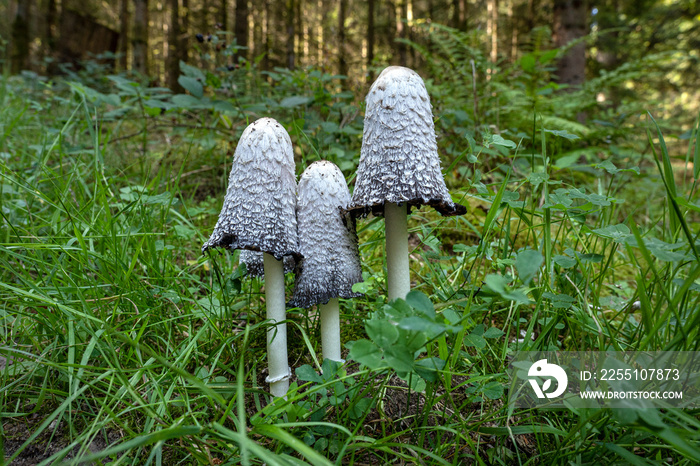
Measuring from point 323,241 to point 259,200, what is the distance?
11.8 inches

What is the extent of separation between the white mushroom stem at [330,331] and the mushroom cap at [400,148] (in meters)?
0.50

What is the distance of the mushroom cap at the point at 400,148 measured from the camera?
139cm

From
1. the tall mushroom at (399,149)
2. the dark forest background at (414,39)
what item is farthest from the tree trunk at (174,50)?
the tall mushroom at (399,149)

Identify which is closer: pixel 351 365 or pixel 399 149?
pixel 399 149

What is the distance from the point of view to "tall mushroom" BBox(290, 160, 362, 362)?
158 centimetres

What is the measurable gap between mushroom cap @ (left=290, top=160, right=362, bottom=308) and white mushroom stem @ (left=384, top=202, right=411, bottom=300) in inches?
6.8

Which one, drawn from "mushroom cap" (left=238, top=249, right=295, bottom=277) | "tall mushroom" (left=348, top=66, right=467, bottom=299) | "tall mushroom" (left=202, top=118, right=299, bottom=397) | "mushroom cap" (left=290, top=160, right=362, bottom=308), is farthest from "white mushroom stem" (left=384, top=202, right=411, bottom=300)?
"mushroom cap" (left=238, top=249, right=295, bottom=277)

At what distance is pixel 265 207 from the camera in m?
1.50

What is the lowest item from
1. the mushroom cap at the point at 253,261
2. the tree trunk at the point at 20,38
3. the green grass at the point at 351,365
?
the green grass at the point at 351,365

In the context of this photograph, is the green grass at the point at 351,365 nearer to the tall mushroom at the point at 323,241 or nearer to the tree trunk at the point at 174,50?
the tall mushroom at the point at 323,241

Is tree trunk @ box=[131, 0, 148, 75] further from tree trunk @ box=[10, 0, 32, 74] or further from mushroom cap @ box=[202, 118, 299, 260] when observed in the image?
mushroom cap @ box=[202, 118, 299, 260]

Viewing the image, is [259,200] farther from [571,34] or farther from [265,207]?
[571,34]

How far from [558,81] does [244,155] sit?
6.28m

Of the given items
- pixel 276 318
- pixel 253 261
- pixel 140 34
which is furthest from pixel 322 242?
pixel 140 34
